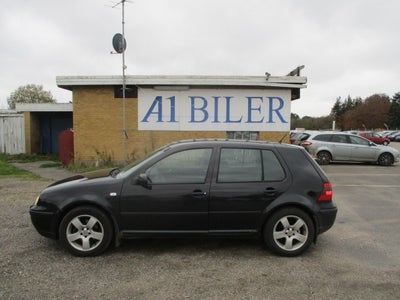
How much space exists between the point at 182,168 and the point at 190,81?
337 inches

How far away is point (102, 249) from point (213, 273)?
4.91 feet

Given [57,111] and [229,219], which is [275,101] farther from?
[57,111]

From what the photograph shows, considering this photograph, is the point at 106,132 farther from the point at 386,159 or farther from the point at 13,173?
the point at 386,159

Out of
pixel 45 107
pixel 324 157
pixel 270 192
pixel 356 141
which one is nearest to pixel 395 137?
pixel 356 141

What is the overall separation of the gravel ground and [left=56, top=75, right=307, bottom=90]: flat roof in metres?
7.85

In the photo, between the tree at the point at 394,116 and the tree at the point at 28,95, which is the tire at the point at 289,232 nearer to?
the tree at the point at 28,95

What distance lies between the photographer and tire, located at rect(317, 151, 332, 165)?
15.9 metres

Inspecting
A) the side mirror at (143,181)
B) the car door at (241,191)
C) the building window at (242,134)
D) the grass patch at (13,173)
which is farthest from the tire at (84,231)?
the building window at (242,134)

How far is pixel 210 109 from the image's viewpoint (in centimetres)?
1304

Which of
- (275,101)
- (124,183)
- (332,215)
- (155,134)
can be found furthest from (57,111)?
(332,215)

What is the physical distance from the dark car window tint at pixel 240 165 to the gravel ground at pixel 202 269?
103cm

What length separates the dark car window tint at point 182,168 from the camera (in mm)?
4523

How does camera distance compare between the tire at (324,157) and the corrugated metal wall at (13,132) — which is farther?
the corrugated metal wall at (13,132)

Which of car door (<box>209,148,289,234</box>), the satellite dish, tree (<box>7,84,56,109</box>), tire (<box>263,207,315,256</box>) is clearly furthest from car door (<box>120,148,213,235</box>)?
tree (<box>7,84,56,109</box>)
